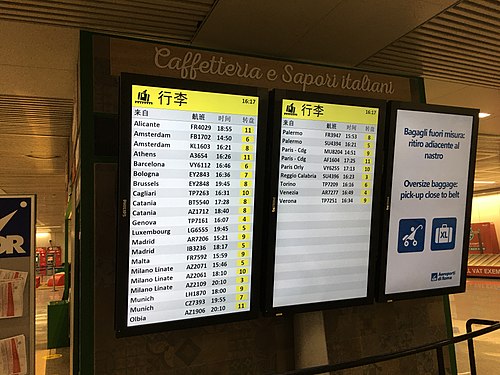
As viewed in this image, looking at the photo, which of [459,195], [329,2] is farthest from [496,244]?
[329,2]

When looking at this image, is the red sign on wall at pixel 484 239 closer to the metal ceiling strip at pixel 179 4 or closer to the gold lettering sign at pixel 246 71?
the gold lettering sign at pixel 246 71

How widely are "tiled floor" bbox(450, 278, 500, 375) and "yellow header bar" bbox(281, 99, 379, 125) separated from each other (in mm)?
3861

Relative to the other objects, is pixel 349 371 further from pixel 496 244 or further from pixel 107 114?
pixel 496 244

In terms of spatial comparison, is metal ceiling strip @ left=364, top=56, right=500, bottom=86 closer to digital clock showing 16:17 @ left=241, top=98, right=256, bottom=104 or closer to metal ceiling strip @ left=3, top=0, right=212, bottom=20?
digital clock showing 16:17 @ left=241, top=98, right=256, bottom=104

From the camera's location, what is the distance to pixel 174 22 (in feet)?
8.89

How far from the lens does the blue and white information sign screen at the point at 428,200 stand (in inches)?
112

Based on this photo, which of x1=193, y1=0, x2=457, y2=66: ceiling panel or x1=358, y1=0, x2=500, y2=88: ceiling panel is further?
x1=358, y1=0, x2=500, y2=88: ceiling panel

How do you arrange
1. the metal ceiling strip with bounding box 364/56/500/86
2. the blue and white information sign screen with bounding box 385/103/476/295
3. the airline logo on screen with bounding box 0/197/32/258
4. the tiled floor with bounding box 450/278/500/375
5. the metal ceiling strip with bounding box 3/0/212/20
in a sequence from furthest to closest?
the tiled floor with bounding box 450/278/500/375, the metal ceiling strip with bounding box 364/56/500/86, the airline logo on screen with bounding box 0/197/32/258, the blue and white information sign screen with bounding box 385/103/476/295, the metal ceiling strip with bounding box 3/0/212/20

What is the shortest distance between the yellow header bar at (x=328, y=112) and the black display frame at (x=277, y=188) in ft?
0.08

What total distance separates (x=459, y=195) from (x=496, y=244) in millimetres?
15450

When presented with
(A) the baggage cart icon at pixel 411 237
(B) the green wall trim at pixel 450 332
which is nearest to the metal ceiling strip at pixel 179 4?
(A) the baggage cart icon at pixel 411 237

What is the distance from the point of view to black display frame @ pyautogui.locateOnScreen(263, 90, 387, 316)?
2.51 meters

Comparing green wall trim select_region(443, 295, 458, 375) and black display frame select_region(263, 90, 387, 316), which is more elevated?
black display frame select_region(263, 90, 387, 316)

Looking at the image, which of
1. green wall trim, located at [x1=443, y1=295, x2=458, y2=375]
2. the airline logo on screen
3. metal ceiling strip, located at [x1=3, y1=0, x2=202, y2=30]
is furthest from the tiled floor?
metal ceiling strip, located at [x1=3, y1=0, x2=202, y2=30]
